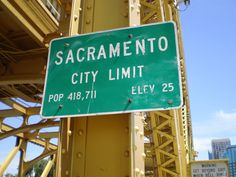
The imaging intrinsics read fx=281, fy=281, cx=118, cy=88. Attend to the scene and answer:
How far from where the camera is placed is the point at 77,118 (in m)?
2.79

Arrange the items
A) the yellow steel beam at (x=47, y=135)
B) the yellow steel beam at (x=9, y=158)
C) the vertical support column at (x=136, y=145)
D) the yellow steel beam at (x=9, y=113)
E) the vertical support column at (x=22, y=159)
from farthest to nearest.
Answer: the yellow steel beam at (x=47, y=135)
the vertical support column at (x=22, y=159)
the yellow steel beam at (x=9, y=113)
the yellow steel beam at (x=9, y=158)
the vertical support column at (x=136, y=145)

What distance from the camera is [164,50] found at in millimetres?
2508

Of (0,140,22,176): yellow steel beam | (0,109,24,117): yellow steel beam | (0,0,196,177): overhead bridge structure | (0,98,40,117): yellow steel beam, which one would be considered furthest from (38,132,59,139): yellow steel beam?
(0,109,24,117): yellow steel beam

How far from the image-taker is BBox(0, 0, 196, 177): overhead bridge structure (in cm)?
258

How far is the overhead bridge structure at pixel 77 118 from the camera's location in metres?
2.58

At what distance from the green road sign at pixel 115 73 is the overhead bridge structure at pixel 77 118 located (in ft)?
0.73

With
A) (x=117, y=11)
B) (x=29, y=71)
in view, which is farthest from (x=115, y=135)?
(x=29, y=71)

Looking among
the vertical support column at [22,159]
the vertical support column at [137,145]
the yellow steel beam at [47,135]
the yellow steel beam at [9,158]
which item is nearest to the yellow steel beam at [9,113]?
the yellow steel beam at [9,158]

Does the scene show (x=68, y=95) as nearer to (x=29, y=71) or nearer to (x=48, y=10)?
(x=48, y=10)

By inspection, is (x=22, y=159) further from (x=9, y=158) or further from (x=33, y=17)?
(x=33, y=17)

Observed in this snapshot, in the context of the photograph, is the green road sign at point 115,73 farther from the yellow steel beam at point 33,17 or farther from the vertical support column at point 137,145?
the yellow steel beam at point 33,17

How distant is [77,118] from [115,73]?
0.61 metres

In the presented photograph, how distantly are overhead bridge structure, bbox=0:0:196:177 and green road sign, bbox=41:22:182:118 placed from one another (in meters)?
0.22

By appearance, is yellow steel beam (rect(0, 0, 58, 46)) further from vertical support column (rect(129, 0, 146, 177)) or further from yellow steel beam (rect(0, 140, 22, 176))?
yellow steel beam (rect(0, 140, 22, 176))
